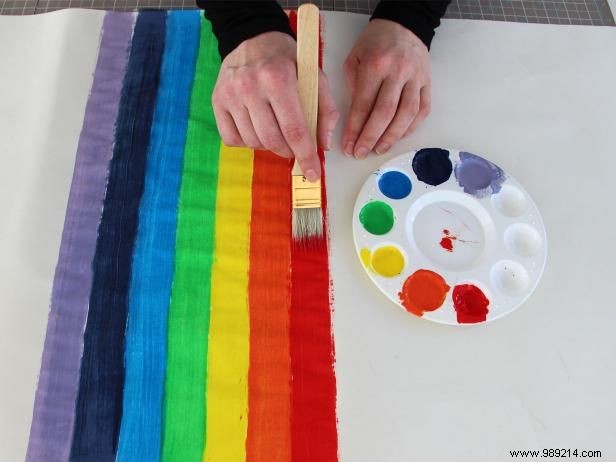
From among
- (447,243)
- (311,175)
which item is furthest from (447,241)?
(311,175)

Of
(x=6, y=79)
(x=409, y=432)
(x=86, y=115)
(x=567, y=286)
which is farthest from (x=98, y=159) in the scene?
(x=567, y=286)

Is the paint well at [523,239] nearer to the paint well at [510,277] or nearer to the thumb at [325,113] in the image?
the paint well at [510,277]

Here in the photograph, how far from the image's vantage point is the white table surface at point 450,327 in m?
0.65

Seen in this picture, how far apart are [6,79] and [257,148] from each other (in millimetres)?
450

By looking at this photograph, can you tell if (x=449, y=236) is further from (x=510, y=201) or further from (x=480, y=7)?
(x=480, y=7)

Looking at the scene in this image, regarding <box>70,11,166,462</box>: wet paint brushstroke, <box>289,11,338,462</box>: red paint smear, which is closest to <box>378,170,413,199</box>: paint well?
<box>289,11,338,462</box>: red paint smear

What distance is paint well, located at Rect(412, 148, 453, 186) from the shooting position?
0.77 metres

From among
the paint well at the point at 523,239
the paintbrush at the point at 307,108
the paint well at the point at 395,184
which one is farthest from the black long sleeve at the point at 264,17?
the paint well at the point at 523,239

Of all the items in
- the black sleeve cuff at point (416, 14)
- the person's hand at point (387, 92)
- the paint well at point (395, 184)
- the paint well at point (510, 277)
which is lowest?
the paint well at point (510, 277)

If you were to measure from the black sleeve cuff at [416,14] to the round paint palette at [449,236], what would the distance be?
0.20 meters

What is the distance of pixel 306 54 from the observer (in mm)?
577

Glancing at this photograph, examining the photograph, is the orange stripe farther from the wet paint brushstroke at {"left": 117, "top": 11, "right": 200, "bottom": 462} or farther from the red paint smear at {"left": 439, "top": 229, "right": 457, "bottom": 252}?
the red paint smear at {"left": 439, "top": 229, "right": 457, "bottom": 252}

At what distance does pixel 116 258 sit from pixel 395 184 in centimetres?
42

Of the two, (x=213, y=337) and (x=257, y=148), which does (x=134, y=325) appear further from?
(x=257, y=148)
